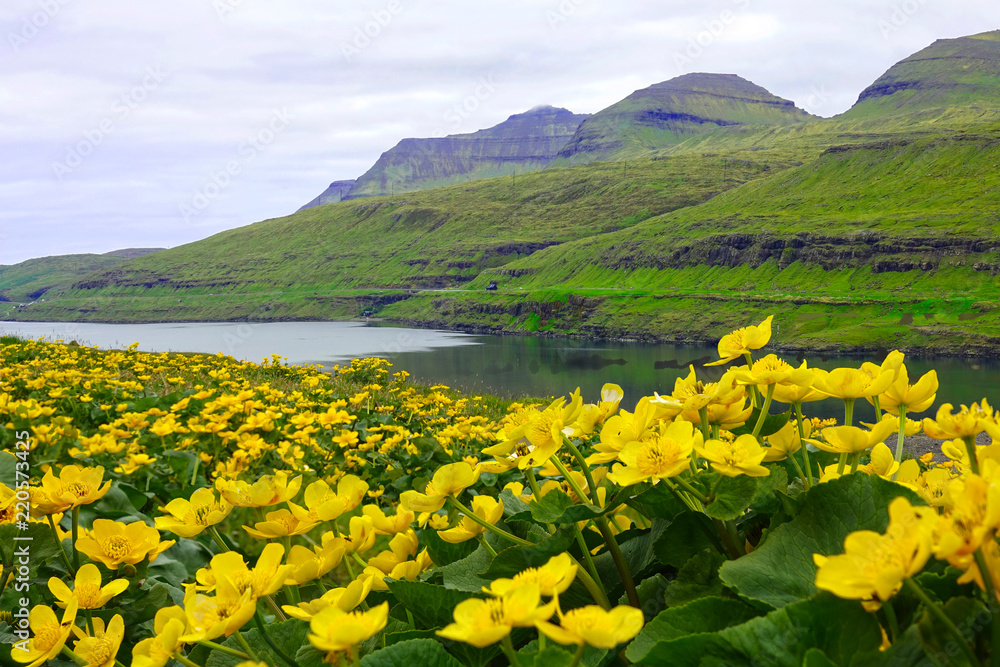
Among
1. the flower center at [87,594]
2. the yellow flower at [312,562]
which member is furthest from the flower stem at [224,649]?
the flower center at [87,594]

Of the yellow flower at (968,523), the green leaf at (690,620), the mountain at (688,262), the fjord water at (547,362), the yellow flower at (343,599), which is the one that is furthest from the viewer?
the mountain at (688,262)

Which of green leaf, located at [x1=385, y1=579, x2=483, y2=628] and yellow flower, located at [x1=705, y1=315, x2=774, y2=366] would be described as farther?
yellow flower, located at [x1=705, y1=315, x2=774, y2=366]

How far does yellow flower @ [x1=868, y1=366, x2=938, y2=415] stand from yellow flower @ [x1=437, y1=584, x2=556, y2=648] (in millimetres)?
884

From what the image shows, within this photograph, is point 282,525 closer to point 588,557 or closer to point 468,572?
point 468,572

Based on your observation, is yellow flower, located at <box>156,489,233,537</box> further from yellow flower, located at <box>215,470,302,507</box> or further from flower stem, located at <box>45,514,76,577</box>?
flower stem, located at <box>45,514,76,577</box>

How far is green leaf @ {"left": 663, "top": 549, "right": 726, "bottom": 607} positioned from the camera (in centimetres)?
98

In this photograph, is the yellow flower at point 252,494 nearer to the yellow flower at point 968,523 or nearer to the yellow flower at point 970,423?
the yellow flower at point 968,523

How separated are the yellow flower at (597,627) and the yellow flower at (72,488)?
1149 millimetres

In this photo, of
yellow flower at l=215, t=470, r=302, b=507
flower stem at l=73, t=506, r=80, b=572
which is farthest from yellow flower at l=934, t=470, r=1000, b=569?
flower stem at l=73, t=506, r=80, b=572

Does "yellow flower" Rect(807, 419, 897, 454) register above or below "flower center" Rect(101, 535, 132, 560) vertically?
above

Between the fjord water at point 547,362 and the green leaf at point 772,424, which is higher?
A: the green leaf at point 772,424

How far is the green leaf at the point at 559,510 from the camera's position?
96 cm

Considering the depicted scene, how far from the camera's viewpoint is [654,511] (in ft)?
3.87

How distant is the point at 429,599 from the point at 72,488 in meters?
0.91
